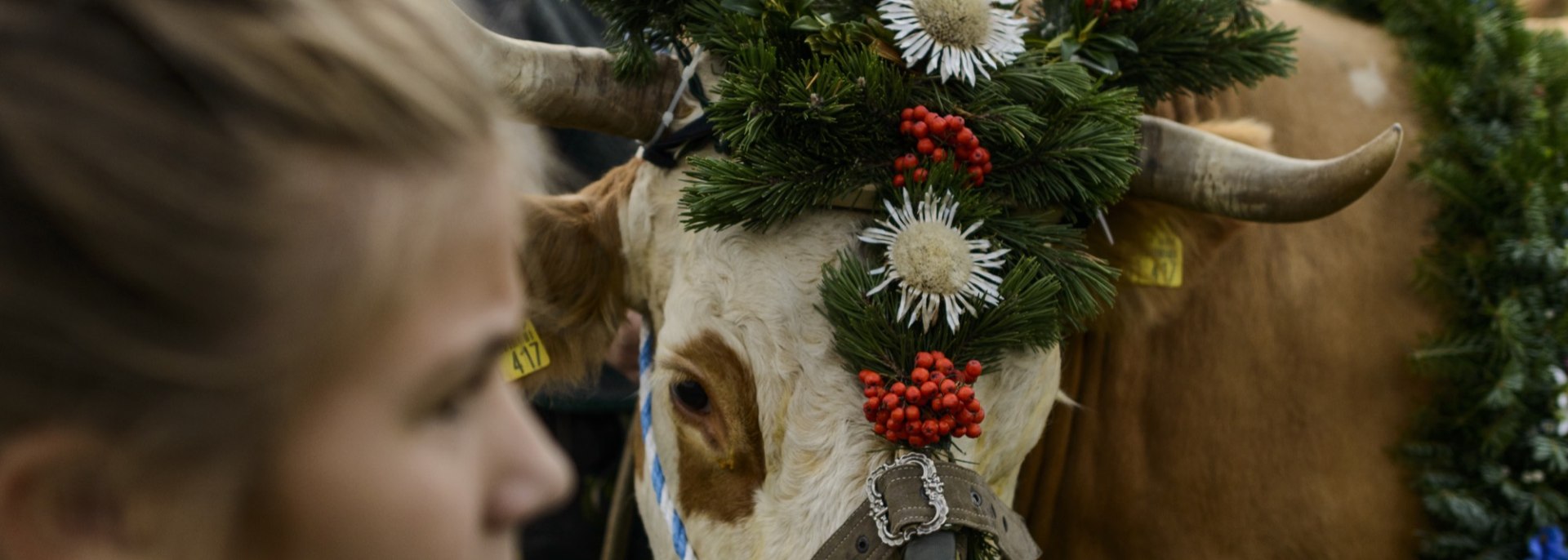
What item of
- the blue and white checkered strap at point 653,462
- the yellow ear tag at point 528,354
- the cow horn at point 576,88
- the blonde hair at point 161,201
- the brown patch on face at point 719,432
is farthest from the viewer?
the yellow ear tag at point 528,354

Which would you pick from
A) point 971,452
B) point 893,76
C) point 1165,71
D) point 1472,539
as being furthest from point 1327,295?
point 893,76

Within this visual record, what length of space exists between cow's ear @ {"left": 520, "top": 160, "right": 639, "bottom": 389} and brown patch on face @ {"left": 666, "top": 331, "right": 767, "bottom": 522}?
0.47 meters

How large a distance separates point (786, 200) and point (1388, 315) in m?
1.63

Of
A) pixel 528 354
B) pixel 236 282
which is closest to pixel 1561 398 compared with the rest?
pixel 528 354

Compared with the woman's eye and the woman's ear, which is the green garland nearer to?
the woman's eye

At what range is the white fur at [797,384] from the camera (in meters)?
1.78

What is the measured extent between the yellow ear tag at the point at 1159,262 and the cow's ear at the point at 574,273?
1.04 metres

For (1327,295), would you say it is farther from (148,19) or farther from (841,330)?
A: (148,19)

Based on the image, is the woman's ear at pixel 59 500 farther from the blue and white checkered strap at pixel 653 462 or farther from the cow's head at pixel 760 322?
the blue and white checkered strap at pixel 653 462

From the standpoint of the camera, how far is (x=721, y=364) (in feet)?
6.37

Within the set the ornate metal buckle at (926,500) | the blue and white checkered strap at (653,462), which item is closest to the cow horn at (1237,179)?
the ornate metal buckle at (926,500)

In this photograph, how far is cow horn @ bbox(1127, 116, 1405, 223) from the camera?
186 centimetres

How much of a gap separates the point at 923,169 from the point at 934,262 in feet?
0.52

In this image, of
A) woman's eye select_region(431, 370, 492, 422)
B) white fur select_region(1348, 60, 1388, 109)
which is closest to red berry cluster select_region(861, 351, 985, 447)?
woman's eye select_region(431, 370, 492, 422)
